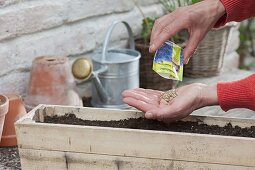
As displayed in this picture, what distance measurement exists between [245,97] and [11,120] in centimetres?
87

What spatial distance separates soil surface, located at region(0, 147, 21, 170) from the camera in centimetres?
193

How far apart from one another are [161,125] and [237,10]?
508 mm

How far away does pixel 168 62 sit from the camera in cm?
180

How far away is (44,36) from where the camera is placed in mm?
2453

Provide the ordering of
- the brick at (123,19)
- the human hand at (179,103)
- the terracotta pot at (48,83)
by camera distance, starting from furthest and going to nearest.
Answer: the brick at (123,19), the terracotta pot at (48,83), the human hand at (179,103)

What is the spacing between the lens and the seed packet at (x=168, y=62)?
70.9 inches

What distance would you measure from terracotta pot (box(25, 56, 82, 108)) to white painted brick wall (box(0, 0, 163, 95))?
0.11 m

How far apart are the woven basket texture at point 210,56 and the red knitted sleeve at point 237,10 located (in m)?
0.86

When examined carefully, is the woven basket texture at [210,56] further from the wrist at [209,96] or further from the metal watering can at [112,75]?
the wrist at [209,96]

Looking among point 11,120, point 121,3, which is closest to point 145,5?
point 121,3

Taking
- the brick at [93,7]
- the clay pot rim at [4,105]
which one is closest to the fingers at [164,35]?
the clay pot rim at [4,105]

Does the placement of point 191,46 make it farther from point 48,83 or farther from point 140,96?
point 48,83

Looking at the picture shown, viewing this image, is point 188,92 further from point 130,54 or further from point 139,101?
point 130,54

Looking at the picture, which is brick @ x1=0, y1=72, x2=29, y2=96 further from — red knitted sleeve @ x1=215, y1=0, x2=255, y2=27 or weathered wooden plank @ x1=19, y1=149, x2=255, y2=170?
red knitted sleeve @ x1=215, y1=0, x2=255, y2=27
